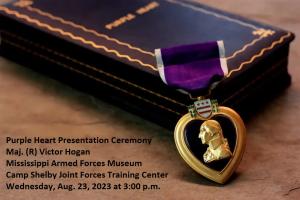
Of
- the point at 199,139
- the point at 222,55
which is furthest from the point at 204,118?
the point at 222,55

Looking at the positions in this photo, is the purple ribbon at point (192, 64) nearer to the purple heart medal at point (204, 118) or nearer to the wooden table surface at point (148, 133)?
the purple heart medal at point (204, 118)

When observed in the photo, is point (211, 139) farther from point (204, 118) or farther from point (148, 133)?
point (148, 133)

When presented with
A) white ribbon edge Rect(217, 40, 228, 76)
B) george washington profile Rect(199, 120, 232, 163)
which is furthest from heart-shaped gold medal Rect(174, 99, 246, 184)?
white ribbon edge Rect(217, 40, 228, 76)

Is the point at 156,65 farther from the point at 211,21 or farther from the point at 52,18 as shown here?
the point at 52,18

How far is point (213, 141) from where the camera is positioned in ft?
4.46

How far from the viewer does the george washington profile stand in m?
1.35

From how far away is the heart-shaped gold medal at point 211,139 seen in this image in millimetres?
1353

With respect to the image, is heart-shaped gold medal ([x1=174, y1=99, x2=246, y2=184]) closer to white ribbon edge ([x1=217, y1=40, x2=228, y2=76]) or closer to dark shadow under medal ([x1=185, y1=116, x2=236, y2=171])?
dark shadow under medal ([x1=185, y1=116, x2=236, y2=171])

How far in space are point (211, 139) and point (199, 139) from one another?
0.09 ft

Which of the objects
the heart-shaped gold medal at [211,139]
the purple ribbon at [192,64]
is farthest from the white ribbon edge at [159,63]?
the heart-shaped gold medal at [211,139]

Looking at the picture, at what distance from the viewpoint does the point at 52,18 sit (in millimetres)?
1721

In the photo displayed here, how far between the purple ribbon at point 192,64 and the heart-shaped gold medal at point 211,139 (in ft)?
0.18

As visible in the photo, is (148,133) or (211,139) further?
(148,133)

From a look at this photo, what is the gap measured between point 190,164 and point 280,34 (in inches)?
18.8
